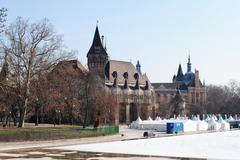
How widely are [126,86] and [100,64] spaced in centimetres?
1020

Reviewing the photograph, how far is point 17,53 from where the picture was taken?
5841 centimetres

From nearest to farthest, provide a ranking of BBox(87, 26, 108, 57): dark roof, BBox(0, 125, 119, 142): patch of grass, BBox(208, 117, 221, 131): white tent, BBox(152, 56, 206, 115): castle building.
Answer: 1. BBox(0, 125, 119, 142): patch of grass
2. BBox(208, 117, 221, 131): white tent
3. BBox(87, 26, 108, 57): dark roof
4. BBox(152, 56, 206, 115): castle building

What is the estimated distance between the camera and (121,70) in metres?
137

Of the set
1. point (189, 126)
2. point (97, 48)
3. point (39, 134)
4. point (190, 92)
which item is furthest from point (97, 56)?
point (39, 134)

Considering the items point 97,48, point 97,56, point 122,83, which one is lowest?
point 122,83

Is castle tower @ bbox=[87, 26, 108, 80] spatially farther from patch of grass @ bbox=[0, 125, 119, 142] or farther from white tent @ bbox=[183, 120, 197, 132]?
patch of grass @ bbox=[0, 125, 119, 142]

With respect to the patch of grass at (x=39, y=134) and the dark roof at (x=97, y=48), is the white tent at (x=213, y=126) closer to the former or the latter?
the patch of grass at (x=39, y=134)

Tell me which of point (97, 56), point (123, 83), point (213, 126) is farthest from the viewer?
point (123, 83)

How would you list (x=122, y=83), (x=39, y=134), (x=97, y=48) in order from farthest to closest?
(x=122, y=83) → (x=97, y=48) → (x=39, y=134)

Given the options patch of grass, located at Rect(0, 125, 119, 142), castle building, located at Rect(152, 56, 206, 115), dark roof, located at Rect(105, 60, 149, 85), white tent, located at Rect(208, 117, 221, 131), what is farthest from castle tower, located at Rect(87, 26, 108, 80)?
patch of grass, located at Rect(0, 125, 119, 142)

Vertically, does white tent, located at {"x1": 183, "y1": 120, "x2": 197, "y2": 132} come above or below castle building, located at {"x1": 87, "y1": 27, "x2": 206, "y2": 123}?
below

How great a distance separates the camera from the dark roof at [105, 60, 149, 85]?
5241 inches

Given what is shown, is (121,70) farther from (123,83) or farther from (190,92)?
(190,92)

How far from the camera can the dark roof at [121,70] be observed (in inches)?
5241
